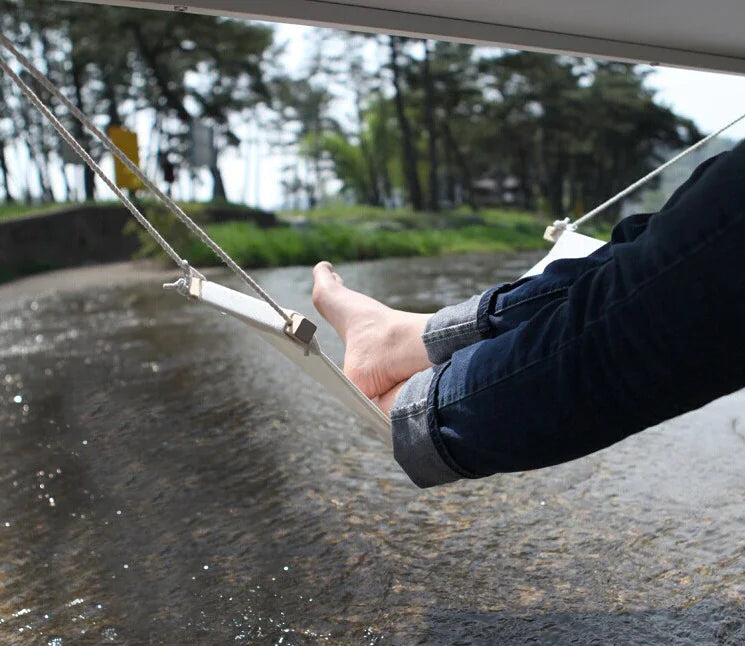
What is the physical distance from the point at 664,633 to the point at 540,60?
1489cm

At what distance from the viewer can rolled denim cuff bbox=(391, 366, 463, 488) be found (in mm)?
750

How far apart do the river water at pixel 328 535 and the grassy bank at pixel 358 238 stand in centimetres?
578

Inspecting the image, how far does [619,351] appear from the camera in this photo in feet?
2.01

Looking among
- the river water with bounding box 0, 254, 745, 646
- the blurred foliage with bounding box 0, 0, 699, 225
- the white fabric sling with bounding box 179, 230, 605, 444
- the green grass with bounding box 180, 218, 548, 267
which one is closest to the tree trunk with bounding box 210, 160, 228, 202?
the blurred foliage with bounding box 0, 0, 699, 225

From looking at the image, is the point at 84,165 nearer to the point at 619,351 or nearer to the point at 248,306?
the point at 248,306

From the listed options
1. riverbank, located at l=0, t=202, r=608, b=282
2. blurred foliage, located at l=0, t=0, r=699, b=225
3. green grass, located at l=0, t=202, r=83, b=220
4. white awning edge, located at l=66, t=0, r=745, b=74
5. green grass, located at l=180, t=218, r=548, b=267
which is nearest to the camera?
white awning edge, located at l=66, t=0, r=745, b=74

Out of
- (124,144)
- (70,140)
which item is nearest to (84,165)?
(124,144)

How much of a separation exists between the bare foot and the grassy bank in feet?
21.4

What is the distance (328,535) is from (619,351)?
27.6 inches

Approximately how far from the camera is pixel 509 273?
5836mm

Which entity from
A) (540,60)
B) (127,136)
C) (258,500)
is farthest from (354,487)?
(540,60)

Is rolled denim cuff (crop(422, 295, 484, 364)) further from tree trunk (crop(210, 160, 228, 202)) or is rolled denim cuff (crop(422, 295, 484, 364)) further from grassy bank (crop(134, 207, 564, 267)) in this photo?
tree trunk (crop(210, 160, 228, 202))

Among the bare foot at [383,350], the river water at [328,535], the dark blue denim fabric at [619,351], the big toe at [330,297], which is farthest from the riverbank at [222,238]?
the dark blue denim fabric at [619,351]

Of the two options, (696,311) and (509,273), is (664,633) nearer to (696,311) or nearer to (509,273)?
(696,311)
